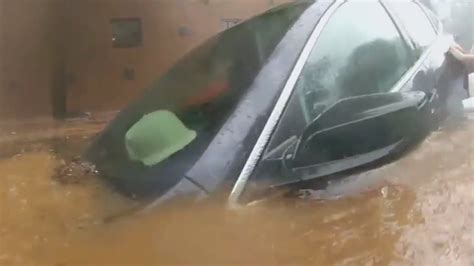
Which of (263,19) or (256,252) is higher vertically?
(263,19)

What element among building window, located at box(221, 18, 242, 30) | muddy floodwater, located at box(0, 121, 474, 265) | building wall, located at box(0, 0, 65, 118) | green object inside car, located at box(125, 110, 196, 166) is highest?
building window, located at box(221, 18, 242, 30)

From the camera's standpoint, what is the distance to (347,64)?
1.90 ft

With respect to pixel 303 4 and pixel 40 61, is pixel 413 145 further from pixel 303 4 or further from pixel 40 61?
pixel 40 61

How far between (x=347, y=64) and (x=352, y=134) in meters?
0.07

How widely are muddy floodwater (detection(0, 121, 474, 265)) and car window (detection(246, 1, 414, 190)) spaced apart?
63mm

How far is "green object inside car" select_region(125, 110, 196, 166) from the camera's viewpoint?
55cm

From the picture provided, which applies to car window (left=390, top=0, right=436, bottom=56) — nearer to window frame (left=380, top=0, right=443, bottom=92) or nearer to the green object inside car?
window frame (left=380, top=0, right=443, bottom=92)

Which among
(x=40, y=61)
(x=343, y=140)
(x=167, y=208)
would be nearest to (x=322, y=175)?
(x=343, y=140)

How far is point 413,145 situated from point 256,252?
180 mm

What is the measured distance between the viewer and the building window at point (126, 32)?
0.58 metres

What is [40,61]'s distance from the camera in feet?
1.92

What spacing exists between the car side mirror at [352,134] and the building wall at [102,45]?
5.0 inches

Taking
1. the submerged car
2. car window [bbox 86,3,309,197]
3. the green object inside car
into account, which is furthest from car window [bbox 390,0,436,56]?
the green object inside car

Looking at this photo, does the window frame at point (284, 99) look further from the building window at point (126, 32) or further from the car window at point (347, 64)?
the building window at point (126, 32)
